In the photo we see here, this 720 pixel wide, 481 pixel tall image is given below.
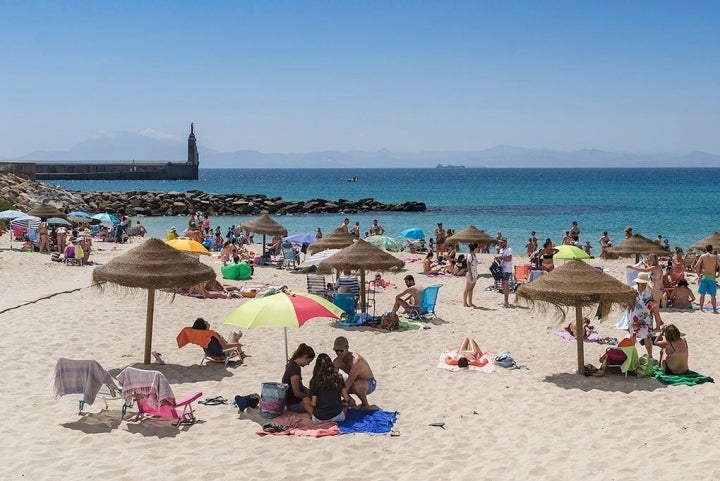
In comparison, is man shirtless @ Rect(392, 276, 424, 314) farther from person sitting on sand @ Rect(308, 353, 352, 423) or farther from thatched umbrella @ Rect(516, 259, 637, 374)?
person sitting on sand @ Rect(308, 353, 352, 423)

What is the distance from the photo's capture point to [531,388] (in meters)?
8.89

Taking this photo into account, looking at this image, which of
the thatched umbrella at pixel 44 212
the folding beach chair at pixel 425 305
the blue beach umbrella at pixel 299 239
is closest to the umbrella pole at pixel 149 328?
the folding beach chair at pixel 425 305

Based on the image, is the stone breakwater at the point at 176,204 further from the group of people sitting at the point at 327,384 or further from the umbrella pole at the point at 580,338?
the umbrella pole at the point at 580,338

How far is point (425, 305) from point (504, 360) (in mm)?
3407

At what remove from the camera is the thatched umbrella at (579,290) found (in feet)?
29.6

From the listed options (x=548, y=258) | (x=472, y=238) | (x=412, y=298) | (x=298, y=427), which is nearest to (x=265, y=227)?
(x=472, y=238)

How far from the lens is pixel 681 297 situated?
46.5 feet

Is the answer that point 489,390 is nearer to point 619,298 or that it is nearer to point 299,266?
point 619,298

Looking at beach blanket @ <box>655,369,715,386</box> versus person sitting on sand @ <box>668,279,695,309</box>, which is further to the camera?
person sitting on sand @ <box>668,279,695,309</box>

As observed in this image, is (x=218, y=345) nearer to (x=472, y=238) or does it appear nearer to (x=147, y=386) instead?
(x=147, y=386)

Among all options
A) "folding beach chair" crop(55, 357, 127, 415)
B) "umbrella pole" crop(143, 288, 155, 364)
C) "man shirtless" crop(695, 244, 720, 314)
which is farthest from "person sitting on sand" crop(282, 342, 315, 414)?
"man shirtless" crop(695, 244, 720, 314)

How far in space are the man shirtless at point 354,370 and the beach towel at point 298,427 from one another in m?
0.61

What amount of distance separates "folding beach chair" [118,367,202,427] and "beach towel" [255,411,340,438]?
2.83 feet

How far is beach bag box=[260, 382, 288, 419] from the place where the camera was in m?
7.61
